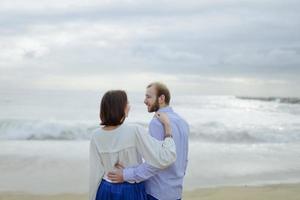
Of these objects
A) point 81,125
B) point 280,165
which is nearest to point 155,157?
point 280,165

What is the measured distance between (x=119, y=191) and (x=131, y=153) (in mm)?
252

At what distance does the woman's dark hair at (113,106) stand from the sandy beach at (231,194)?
525cm

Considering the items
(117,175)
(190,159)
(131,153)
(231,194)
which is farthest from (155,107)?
(190,159)

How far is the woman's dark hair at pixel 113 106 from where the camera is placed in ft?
9.65

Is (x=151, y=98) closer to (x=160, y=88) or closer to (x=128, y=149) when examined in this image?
(x=160, y=88)

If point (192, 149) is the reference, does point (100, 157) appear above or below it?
above

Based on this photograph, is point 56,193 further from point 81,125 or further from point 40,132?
point 81,125

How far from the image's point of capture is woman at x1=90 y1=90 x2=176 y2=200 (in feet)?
9.71

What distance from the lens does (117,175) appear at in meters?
3.01

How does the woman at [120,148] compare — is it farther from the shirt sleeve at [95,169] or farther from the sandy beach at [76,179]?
the sandy beach at [76,179]

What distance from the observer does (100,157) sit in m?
3.09

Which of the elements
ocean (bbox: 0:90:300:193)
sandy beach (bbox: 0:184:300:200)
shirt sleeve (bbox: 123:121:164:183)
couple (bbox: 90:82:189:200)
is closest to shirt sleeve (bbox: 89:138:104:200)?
couple (bbox: 90:82:189:200)

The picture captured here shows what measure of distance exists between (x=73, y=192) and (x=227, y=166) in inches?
171

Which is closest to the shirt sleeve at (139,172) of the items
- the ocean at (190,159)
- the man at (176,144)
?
the man at (176,144)
